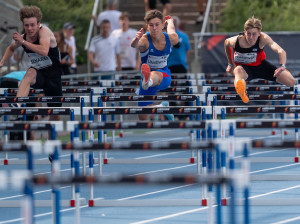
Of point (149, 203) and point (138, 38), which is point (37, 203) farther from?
point (138, 38)

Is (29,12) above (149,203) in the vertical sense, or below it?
above

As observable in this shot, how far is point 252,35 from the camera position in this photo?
36.5 ft

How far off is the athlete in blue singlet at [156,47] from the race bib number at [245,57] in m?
1.18

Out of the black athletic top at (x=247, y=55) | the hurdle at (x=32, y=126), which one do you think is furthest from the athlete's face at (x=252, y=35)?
the hurdle at (x=32, y=126)

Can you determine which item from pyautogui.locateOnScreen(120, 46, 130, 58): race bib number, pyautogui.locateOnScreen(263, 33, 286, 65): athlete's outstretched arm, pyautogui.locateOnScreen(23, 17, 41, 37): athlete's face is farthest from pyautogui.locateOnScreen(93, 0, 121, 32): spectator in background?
pyautogui.locateOnScreen(23, 17, 41, 37): athlete's face

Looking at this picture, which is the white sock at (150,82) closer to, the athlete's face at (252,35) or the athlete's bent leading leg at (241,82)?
the athlete's bent leading leg at (241,82)

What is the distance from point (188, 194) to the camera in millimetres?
9375

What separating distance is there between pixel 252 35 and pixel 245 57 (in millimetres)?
481

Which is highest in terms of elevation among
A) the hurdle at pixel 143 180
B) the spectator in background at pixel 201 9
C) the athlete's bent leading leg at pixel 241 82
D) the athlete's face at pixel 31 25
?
the spectator in background at pixel 201 9

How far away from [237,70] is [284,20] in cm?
1255

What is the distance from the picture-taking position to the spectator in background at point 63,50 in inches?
643

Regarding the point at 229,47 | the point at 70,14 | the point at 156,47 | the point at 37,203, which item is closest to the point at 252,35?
the point at 229,47

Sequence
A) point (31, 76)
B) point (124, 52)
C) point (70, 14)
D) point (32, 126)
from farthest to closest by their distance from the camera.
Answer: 1. point (70, 14)
2. point (124, 52)
3. point (31, 76)
4. point (32, 126)

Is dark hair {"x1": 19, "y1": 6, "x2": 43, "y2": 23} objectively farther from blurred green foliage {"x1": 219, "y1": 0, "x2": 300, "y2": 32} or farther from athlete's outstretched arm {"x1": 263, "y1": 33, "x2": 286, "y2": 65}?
blurred green foliage {"x1": 219, "y1": 0, "x2": 300, "y2": 32}
